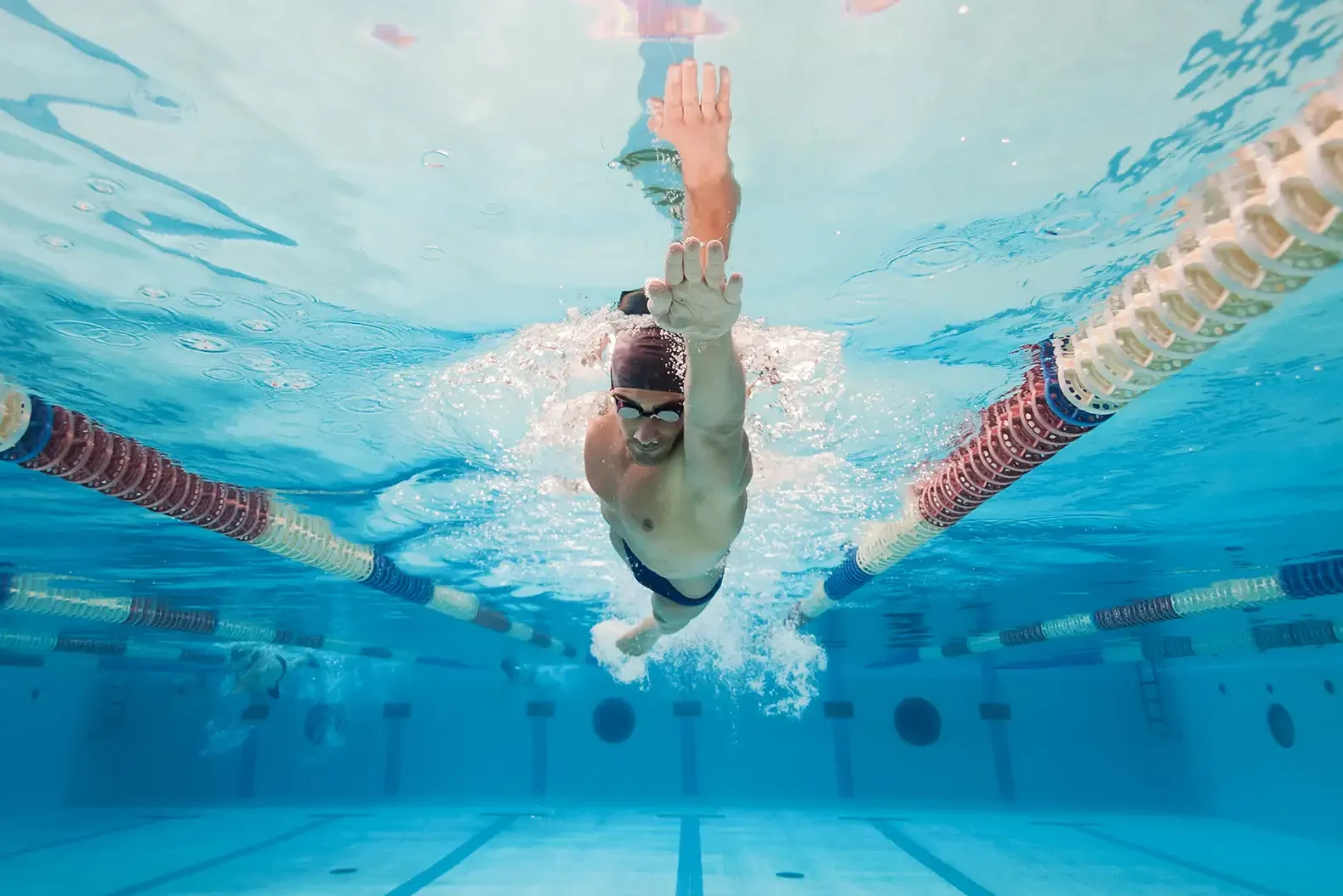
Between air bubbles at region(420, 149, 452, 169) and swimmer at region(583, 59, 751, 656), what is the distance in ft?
4.32

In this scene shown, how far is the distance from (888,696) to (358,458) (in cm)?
2046

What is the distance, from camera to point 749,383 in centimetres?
683

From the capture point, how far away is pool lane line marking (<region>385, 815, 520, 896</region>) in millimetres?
11055

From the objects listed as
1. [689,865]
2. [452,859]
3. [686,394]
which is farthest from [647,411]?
[452,859]

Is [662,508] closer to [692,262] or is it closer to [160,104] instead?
[692,262]

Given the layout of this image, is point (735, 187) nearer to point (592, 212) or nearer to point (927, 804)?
point (592, 212)

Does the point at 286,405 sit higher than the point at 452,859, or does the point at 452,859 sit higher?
the point at 286,405

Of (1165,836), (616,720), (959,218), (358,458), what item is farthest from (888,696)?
(959,218)

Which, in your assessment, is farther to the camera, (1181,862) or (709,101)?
(1181,862)

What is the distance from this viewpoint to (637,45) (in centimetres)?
359

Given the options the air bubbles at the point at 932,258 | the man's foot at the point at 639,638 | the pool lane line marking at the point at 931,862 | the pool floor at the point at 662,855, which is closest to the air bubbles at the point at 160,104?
the air bubbles at the point at 932,258

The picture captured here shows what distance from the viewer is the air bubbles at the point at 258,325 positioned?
19.2 feet

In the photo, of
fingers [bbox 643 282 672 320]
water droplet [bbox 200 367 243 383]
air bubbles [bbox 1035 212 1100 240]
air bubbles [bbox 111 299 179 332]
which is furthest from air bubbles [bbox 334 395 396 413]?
air bubbles [bbox 1035 212 1100 240]

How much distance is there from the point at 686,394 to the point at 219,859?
52.6 feet
